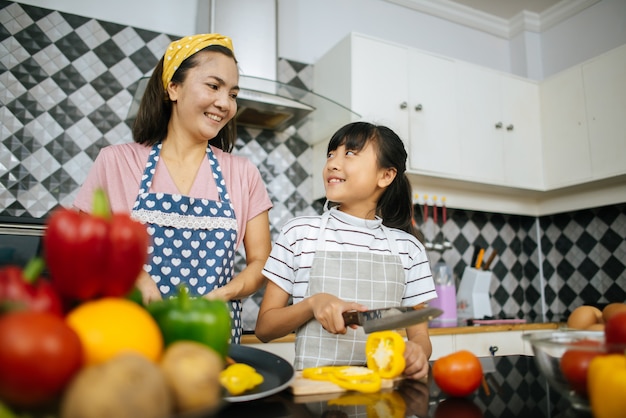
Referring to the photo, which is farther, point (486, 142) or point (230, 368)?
point (486, 142)

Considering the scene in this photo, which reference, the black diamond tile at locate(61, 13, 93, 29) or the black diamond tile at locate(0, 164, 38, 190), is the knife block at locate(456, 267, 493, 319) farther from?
the black diamond tile at locate(61, 13, 93, 29)

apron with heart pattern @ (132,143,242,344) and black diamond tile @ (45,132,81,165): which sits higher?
black diamond tile @ (45,132,81,165)

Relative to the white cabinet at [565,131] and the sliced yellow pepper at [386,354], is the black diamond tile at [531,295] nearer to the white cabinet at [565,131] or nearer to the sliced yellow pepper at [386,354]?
the white cabinet at [565,131]

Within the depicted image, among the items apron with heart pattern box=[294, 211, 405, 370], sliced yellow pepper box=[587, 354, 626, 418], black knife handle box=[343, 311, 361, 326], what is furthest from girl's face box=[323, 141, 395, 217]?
sliced yellow pepper box=[587, 354, 626, 418]

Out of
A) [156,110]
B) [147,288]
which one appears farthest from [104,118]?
[147,288]

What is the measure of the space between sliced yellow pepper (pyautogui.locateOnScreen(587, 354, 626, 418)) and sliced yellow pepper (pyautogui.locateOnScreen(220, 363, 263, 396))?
1.15 ft

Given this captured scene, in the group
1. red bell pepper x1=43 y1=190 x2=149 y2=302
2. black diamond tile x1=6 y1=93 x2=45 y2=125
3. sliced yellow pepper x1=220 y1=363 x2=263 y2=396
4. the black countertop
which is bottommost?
the black countertop

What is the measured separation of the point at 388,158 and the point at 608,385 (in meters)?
0.84

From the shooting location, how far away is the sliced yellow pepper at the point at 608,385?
43cm

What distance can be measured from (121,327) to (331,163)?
0.87 meters

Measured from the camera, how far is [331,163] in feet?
3.94

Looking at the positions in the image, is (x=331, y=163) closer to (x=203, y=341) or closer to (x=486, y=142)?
(x=203, y=341)

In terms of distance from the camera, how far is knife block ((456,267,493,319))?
8.35 feet

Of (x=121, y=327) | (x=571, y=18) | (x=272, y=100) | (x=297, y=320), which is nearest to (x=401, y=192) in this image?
(x=297, y=320)
